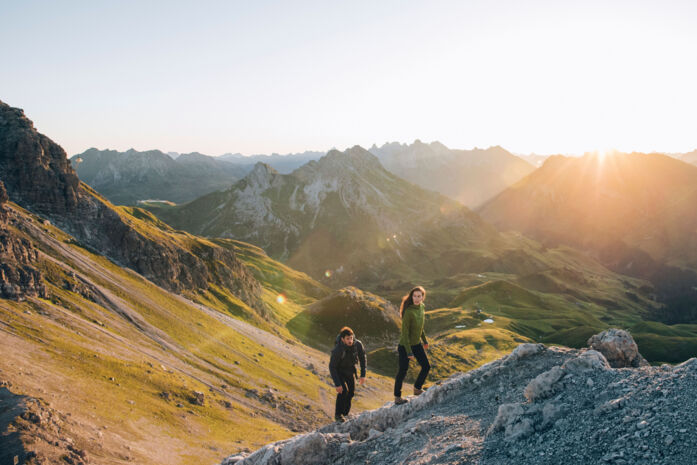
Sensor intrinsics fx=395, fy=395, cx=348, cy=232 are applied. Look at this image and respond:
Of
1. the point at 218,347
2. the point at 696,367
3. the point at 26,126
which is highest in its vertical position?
the point at 26,126

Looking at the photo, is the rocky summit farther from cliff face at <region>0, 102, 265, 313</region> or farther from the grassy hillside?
cliff face at <region>0, 102, 265, 313</region>

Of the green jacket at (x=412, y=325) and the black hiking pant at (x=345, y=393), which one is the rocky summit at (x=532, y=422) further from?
the green jacket at (x=412, y=325)

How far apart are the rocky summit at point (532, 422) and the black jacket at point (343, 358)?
2843 mm

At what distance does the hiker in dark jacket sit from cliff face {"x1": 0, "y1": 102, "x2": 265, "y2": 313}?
72065 millimetres

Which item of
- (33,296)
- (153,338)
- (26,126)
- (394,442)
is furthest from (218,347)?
(394,442)

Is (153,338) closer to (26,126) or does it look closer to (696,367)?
(26,126)

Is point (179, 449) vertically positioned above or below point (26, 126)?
below

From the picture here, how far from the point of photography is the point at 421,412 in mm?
20109

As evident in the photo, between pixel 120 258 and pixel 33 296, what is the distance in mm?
27538

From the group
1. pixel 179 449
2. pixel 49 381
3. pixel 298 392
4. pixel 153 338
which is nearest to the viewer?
pixel 49 381

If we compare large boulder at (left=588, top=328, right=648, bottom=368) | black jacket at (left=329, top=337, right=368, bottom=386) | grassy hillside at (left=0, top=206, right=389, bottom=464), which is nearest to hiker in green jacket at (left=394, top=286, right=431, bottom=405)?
black jacket at (left=329, top=337, right=368, bottom=386)

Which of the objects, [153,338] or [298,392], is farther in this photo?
[298,392]

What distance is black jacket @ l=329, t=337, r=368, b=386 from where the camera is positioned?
1848cm

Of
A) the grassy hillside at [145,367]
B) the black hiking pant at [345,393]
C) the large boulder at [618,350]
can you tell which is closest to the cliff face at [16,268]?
the grassy hillside at [145,367]
